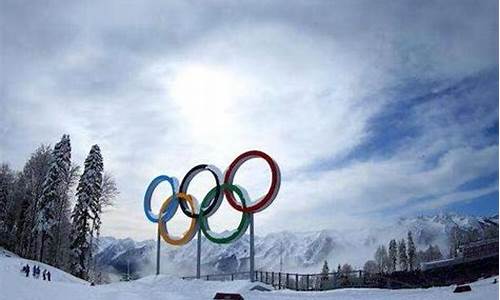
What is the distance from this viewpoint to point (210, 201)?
22.5 meters

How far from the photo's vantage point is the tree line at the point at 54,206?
3114 cm

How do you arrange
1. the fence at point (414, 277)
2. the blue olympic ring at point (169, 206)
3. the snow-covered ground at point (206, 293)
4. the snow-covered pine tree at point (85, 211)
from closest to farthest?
the snow-covered ground at point (206, 293) < the fence at point (414, 277) < the blue olympic ring at point (169, 206) < the snow-covered pine tree at point (85, 211)

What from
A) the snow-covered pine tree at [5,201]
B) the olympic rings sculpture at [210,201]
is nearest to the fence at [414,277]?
the olympic rings sculpture at [210,201]

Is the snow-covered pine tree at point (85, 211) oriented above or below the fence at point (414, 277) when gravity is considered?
above

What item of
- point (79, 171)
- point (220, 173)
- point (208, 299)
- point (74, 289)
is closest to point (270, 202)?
point (220, 173)

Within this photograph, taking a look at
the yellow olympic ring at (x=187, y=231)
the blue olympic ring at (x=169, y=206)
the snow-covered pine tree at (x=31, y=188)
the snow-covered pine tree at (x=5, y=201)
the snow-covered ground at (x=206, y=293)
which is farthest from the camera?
the snow-covered pine tree at (x=5, y=201)

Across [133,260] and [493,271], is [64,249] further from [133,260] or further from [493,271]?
[133,260]

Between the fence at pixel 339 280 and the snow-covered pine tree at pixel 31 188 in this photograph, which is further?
the snow-covered pine tree at pixel 31 188

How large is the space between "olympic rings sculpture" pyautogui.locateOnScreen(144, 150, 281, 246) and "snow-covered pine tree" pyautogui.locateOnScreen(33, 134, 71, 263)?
857 centimetres

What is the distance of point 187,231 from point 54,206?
40.3ft

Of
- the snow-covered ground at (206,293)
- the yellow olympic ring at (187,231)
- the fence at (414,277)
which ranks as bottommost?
the snow-covered ground at (206,293)

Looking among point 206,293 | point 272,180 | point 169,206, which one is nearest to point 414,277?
point 272,180

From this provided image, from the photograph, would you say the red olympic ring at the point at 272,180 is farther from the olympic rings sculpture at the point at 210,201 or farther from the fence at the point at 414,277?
the fence at the point at 414,277

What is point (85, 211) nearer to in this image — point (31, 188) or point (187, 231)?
point (31, 188)
